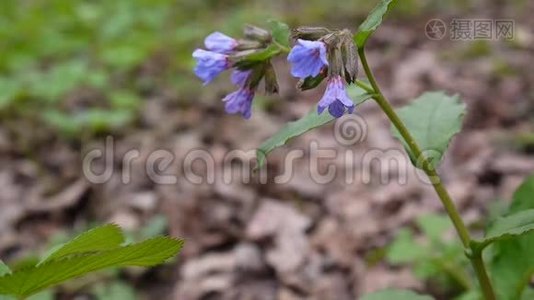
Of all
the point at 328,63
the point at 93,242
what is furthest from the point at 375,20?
the point at 93,242

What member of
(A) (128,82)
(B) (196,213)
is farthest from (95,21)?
(B) (196,213)

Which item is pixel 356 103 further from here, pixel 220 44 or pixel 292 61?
pixel 220 44

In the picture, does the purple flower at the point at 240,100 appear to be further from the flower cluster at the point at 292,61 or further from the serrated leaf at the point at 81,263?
the serrated leaf at the point at 81,263

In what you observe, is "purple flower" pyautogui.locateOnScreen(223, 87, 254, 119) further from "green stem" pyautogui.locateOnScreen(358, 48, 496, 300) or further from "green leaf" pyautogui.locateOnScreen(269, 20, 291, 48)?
"green stem" pyautogui.locateOnScreen(358, 48, 496, 300)

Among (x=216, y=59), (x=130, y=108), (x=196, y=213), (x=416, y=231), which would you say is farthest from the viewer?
(x=130, y=108)

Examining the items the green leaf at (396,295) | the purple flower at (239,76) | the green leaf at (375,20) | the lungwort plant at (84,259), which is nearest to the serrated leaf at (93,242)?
the lungwort plant at (84,259)

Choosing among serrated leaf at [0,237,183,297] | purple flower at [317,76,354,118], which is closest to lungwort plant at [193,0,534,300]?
purple flower at [317,76,354,118]

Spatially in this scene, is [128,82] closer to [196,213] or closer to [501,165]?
[196,213]
